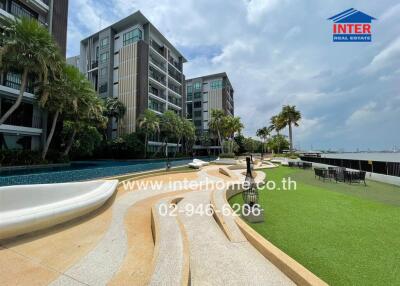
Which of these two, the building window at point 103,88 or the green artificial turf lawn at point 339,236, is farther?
the building window at point 103,88

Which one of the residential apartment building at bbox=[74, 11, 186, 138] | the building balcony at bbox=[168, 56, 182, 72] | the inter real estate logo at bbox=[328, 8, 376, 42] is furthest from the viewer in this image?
the building balcony at bbox=[168, 56, 182, 72]

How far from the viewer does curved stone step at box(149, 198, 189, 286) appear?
2842 millimetres

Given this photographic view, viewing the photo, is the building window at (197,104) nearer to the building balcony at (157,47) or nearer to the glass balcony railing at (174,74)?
the glass balcony railing at (174,74)

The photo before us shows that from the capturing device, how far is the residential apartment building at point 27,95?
20359 mm

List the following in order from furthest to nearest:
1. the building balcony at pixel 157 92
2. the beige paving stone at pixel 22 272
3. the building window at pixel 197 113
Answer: the building window at pixel 197 113
the building balcony at pixel 157 92
the beige paving stone at pixel 22 272

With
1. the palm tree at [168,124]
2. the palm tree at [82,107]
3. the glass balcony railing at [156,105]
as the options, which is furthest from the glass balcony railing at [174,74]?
the palm tree at [82,107]

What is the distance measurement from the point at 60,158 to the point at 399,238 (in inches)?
1113

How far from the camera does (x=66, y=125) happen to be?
2473cm

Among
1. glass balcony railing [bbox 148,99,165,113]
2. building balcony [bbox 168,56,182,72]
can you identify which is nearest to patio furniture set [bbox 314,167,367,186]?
glass balcony railing [bbox 148,99,165,113]

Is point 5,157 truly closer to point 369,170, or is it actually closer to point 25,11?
point 25,11

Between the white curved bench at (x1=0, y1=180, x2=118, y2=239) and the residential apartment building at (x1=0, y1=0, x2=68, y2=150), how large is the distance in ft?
61.6

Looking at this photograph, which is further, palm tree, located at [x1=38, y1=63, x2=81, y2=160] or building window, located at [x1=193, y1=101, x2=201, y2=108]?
building window, located at [x1=193, y1=101, x2=201, y2=108]

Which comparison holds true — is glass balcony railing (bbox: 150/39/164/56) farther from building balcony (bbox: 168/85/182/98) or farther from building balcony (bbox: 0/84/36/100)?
building balcony (bbox: 0/84/36/100)

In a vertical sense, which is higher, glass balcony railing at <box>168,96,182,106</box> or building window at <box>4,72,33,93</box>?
glass balcony railing at <box>168,96,182,106</box>
